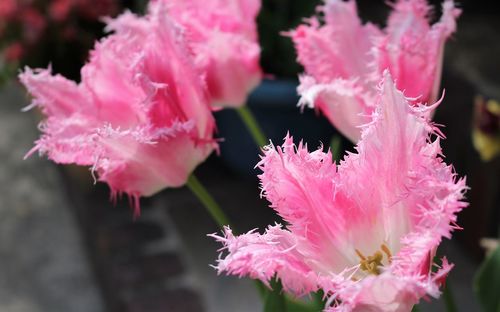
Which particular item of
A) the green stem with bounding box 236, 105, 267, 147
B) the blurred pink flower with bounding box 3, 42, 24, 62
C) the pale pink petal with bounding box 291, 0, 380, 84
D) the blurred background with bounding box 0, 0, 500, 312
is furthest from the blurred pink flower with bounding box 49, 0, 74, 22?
the pale pink petal with bounding box 291, 0, 380, 84

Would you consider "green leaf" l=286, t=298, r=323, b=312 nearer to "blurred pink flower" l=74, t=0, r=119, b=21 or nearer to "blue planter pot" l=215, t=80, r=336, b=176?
"blue planter pot" l=215, t=80, r=336, b=176

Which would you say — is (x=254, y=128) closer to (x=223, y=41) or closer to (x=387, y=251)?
(x=223, y=41)

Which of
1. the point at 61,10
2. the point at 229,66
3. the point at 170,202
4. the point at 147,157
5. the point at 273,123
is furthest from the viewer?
the point at 61,10

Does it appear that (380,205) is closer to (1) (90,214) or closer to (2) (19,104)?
(1) (90,214)

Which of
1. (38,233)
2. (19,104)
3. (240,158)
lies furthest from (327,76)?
(19,104)

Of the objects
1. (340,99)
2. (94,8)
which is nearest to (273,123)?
(94,8)
